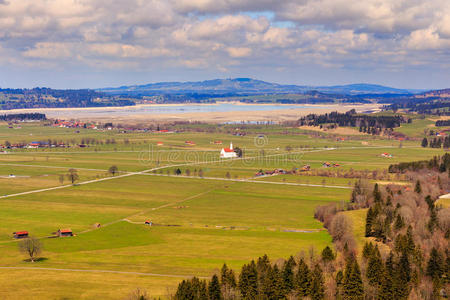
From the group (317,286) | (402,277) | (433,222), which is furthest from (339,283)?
(433,222)

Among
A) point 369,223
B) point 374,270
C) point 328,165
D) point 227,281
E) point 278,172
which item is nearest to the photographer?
point 227,281

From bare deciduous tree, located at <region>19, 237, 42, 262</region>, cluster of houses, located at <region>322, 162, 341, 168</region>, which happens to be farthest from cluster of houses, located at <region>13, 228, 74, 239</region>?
cluster of houses, located at <region>322, 162, 341, 168</region>

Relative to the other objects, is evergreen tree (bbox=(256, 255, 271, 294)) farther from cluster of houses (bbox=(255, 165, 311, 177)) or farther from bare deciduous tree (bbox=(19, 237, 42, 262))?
cluster of houses (bbox=(255, 165, 311, 177))

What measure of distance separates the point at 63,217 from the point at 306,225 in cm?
4291

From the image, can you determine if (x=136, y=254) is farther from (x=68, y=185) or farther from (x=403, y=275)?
(x=68, y=185)


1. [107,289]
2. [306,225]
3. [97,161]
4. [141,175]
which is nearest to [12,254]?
[107,289]

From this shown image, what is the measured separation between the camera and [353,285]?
57125 millimetres

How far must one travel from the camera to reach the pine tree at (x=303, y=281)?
5684cm

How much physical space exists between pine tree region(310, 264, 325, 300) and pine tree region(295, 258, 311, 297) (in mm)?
517

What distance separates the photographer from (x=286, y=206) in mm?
106938

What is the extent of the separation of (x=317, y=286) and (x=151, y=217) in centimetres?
4628

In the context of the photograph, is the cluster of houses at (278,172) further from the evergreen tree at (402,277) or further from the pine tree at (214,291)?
the pine tree at (214,291)

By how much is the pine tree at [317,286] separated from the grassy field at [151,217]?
42.7ft

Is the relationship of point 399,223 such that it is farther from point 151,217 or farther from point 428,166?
point 428,166
